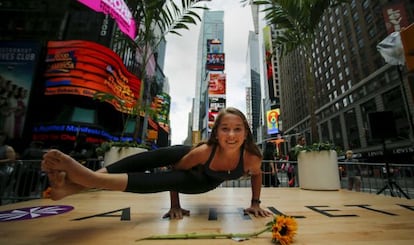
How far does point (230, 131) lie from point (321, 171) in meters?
3.47

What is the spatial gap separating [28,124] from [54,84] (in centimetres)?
359

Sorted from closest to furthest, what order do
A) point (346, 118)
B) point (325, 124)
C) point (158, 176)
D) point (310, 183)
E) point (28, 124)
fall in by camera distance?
point (158, 176) → point (310, 183) → point (28, 124) → point (346, 118) → point (325, 124)

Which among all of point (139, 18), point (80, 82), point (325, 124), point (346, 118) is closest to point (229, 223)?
point (139, 18)

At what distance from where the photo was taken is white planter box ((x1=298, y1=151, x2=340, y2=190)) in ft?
13.9

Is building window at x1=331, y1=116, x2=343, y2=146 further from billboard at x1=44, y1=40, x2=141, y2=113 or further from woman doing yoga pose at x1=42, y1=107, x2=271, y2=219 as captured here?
woman doing yoga pose at x1=42, y1=107, x2=271, y2=219

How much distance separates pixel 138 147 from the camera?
4.64 m

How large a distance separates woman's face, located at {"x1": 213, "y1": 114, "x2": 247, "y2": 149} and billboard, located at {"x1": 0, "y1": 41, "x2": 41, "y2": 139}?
18.3 metres

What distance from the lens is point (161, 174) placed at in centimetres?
167

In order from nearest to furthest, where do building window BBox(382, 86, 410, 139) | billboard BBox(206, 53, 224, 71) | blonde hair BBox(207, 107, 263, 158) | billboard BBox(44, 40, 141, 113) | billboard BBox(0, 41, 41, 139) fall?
1. blonde hair BBox(207, 107, 263, 158)
2. billboard BBox(0, 41, 41, 139)
3. billboard BBox(44, 40, 141, 113)
4. building window BBox(382, 86, 410, 139)
5. billboard BBox(206, 53, 224, 71)

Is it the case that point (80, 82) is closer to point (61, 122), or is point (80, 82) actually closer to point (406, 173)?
point (61, 122)

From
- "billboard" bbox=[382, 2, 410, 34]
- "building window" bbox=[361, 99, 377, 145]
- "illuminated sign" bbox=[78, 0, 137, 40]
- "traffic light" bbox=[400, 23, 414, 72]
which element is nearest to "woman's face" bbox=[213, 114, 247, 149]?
"traffic light" bbox=[400, 23, 414, 72]

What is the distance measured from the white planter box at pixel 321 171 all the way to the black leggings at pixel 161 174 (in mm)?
3275

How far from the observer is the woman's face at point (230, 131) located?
1.74m

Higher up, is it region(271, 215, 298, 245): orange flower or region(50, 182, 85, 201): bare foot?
region(50, 182, 85, 201): bare foot
